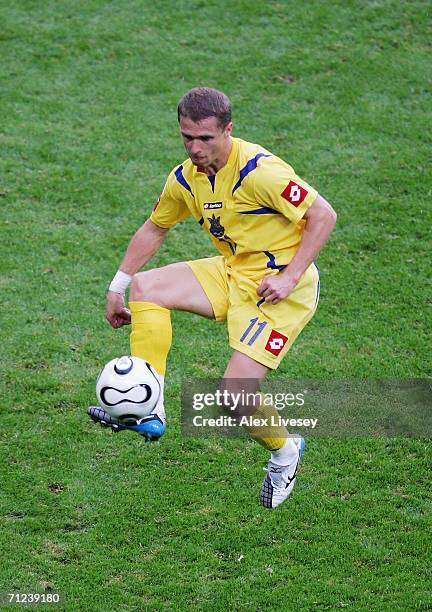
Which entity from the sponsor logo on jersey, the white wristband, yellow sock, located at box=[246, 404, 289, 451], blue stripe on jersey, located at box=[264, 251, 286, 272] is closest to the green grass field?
yellow sock, located at box=[246, 404, 289, 451]

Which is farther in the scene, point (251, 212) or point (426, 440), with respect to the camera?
point (426, 440)

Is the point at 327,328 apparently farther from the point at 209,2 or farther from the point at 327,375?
the point at 209,2

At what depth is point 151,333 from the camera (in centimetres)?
570

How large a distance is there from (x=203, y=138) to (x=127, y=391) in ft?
4.73

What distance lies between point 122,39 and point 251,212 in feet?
24.6

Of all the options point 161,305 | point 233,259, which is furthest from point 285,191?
point 161,305

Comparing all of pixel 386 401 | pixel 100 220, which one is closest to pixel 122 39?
pixel 100 220

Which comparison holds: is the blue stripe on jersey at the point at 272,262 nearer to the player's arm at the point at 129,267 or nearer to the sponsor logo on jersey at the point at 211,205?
the sponsor logo on jersey at the point at 211,205

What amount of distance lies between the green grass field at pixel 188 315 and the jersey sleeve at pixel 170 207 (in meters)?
1.88

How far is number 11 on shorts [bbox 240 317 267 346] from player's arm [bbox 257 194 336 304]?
24 cm

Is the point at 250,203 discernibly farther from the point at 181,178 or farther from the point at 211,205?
the point at 181,178

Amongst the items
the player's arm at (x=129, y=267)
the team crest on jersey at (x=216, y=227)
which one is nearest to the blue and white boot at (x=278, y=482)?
the player's arm at (x=129, y=267)

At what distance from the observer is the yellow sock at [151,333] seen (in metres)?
5.70

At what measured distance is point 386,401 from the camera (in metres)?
7.69
